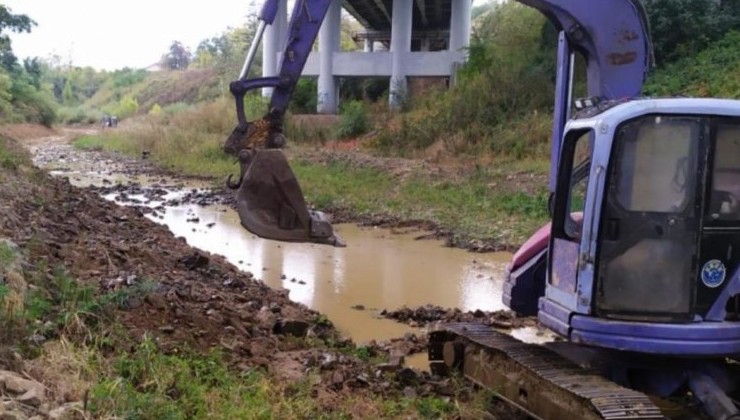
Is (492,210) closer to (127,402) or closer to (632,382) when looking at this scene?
(632,382)

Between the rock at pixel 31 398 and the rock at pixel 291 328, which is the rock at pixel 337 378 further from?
the rock at pixel 31 398

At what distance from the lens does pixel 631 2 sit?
623 centimetres

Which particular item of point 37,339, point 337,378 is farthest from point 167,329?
point 337,378

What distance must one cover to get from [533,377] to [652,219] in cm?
126

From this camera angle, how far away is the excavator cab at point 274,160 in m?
6.97

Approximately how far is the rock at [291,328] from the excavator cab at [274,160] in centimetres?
85

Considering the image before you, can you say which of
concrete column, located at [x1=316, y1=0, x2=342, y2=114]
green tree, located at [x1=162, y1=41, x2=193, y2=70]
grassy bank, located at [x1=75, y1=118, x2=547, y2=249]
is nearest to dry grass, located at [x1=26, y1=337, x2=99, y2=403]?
grassy bank, located at [x1=75, y1=118, x2=547, y2=249]

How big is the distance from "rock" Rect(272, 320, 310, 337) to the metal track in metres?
1.50

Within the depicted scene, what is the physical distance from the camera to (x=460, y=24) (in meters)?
35.2

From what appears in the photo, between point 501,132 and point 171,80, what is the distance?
6841 centimetres

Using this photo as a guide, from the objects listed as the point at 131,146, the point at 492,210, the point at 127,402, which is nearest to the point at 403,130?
the point at 492,210

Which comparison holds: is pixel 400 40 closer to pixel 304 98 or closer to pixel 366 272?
pixel 304 98

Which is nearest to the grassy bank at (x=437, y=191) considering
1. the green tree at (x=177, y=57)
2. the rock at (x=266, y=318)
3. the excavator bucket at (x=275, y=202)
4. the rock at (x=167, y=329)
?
the rock at (x=266, y=318)

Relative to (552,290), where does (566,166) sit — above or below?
above
